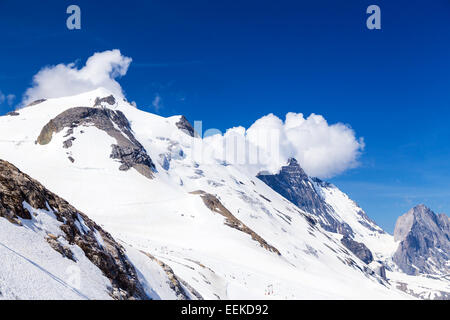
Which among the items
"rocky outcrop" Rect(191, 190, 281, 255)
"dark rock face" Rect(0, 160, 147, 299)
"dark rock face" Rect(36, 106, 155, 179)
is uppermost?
"dark rock face" Rect(36, 106, 155, 179)

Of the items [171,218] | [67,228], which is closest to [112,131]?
[171,218]

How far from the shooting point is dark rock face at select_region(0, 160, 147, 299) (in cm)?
1691

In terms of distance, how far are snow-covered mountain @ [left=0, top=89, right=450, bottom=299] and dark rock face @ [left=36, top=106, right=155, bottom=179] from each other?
19.0 inches

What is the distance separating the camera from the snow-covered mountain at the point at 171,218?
35969 mm

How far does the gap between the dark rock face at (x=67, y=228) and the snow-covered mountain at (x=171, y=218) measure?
0.77 m

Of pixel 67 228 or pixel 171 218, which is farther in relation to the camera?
pixel 171 218

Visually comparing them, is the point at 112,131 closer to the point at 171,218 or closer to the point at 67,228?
the point at 171,218

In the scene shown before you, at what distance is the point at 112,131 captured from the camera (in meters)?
162

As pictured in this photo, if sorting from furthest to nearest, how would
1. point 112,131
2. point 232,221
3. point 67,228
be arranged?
point 112,131 < point 232,221 < point 67,228

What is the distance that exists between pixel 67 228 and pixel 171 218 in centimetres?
6532

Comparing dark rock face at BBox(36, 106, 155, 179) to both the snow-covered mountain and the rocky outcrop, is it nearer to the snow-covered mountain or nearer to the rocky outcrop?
the snow-covered mountain

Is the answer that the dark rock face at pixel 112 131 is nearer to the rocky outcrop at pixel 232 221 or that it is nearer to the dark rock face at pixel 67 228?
the rocky outcrop at pixel 232 221

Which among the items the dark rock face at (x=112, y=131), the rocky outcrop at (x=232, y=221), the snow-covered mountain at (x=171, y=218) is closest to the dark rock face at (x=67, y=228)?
the snow-covered mountain at (x=171, y=218)

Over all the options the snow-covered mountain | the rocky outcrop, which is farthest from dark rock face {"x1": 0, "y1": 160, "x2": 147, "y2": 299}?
the rocky outcrop
